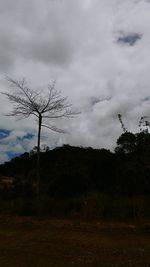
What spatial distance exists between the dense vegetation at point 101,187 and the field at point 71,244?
4.83 ft

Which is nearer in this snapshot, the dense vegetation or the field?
the field

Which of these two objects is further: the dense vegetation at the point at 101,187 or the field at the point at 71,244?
the dense vegetation at the point at 101,187

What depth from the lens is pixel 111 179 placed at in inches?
854

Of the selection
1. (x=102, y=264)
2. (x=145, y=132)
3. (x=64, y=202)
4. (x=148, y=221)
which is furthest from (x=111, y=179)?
(x=102, y=264)

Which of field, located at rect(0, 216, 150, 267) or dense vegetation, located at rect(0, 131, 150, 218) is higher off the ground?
dense vegetation, located at rect(0, 131, 150, 218)

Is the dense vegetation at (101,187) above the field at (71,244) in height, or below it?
above

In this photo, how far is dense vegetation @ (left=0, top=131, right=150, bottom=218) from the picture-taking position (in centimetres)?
1267

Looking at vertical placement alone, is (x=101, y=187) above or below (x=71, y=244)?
above

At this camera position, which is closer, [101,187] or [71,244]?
[71,244]

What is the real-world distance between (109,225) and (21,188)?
460 inches

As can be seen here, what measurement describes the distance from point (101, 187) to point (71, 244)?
532 inches

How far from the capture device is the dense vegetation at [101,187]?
12.7m

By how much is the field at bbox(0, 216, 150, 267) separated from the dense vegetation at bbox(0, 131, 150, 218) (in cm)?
147

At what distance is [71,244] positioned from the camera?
25.5 ft
